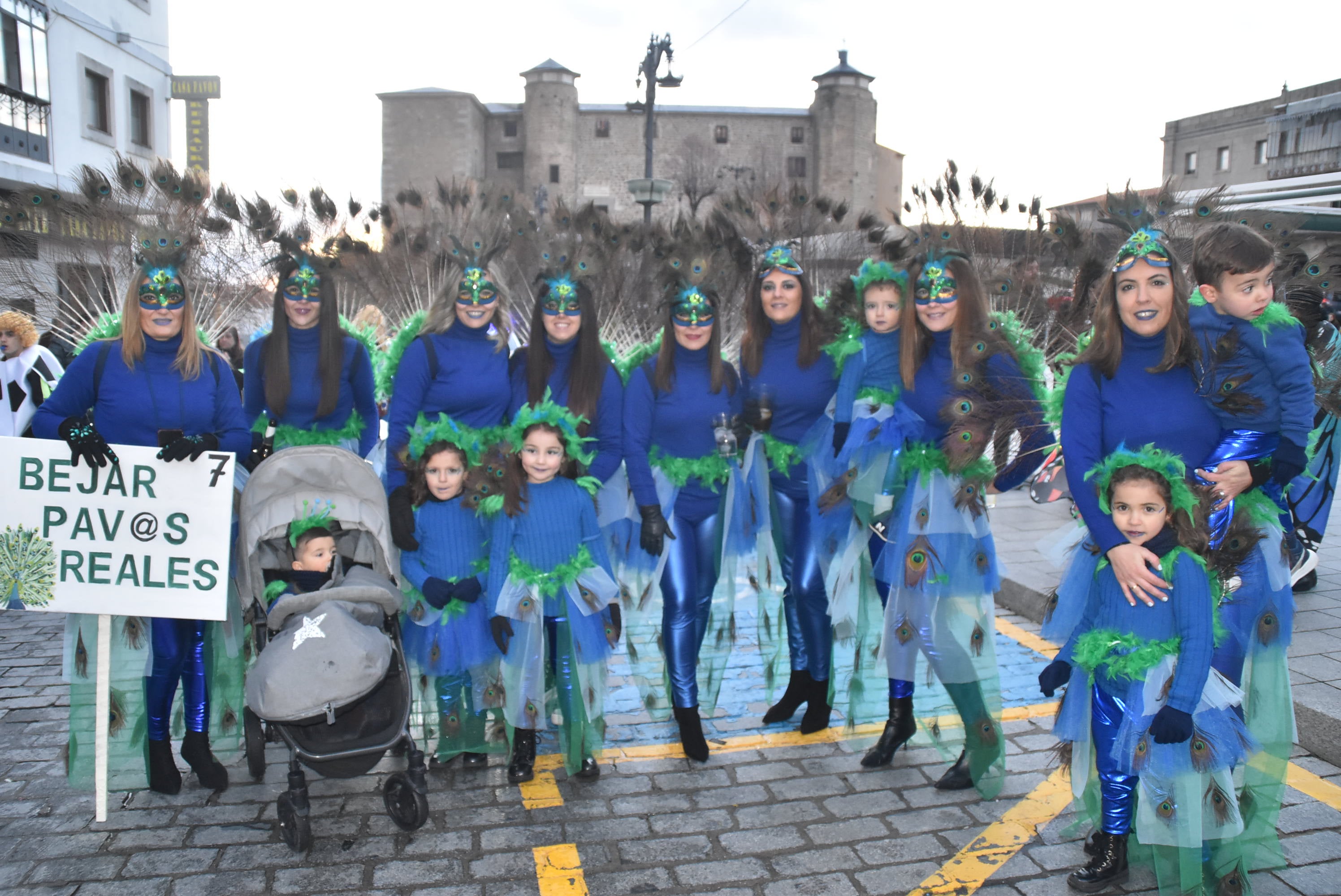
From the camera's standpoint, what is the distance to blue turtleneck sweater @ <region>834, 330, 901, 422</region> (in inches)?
161

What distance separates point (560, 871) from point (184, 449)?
2.13 meters

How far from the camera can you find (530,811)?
373 centimetres

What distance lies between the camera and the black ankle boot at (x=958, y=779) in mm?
3854

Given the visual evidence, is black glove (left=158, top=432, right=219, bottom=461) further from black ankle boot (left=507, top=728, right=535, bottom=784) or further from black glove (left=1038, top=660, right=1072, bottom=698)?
black glove (left=1038, top=660, right=1072, bottom=698)

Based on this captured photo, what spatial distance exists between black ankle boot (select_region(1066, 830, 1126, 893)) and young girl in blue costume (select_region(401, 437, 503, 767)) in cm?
231

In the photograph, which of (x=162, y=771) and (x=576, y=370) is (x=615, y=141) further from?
(x=162, y=771)

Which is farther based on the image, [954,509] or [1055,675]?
[954,509]

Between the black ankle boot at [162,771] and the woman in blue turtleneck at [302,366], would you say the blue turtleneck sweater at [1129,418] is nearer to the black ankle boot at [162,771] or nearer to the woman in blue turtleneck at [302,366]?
the woman in blue turtleneck at [302,366]

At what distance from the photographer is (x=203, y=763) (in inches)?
153

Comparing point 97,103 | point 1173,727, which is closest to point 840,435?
point 1173,727

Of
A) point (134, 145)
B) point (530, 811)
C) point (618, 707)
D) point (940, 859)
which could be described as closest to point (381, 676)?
point (530, 811)

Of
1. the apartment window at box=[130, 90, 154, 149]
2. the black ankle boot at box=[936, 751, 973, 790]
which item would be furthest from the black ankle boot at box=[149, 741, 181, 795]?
the apartment window at box=[130, 90, 154, 149]

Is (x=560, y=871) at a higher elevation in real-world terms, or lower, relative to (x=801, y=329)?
lower

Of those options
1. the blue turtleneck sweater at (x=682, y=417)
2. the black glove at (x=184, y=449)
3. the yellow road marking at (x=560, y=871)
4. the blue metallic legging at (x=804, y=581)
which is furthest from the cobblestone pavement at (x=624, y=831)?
the black glove at (x=184, y=449)
